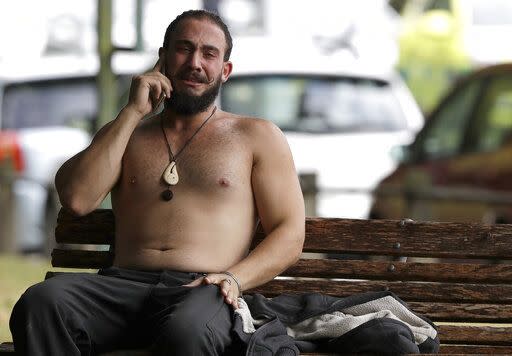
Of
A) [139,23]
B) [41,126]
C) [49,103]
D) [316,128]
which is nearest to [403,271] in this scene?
[139,23]

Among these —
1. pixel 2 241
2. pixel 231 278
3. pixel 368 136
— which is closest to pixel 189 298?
pixel 231 278

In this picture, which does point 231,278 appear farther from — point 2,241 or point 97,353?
point 2,241

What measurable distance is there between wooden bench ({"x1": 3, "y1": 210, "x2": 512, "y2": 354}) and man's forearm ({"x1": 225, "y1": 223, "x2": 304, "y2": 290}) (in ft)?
1.26

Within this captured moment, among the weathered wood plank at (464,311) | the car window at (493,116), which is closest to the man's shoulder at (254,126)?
the weathered wood plank at (464,311)

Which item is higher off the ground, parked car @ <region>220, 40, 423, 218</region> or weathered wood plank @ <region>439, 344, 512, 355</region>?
weathered wood plank @ <region>439, 344, 512, 355</region>

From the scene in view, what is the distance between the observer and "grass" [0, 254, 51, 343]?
11133mm

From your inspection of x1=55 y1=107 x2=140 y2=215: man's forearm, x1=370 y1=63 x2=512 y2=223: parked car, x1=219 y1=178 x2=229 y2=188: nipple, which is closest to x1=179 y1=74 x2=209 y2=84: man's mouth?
x1=55 y1=107 x2=140 y2=215: man's forearm

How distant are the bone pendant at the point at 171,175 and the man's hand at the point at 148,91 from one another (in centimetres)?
21

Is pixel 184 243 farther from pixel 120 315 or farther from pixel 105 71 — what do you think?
pixel 105 71

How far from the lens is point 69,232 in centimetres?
665

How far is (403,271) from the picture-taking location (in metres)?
6.64

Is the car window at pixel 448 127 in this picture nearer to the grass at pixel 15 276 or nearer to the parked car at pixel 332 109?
the parked car at pixel 332 109

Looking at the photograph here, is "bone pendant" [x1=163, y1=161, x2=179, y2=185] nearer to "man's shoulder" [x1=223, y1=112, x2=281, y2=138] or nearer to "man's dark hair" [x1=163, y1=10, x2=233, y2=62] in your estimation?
"man's shoulder" [x1=223, y1=112, x2=281, y2=138]

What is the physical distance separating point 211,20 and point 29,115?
966cm
